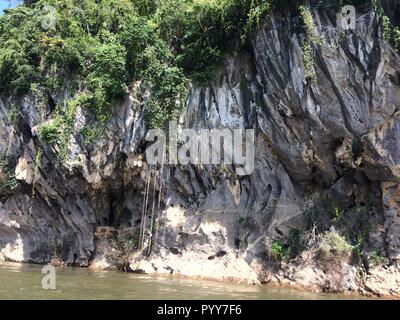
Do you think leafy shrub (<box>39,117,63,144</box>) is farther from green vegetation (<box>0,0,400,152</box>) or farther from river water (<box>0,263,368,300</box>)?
river water (<box>0,263,368,300</box>)

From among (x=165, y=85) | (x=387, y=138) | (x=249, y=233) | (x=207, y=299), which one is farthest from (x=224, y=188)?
(x=207, y=299)

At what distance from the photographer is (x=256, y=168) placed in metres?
15.3

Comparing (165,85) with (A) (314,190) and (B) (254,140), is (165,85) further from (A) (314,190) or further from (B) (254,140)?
(A) (314,190)

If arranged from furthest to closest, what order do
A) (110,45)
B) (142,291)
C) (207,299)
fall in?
1. (110,45)
2. (142,291)
3. (207,299)

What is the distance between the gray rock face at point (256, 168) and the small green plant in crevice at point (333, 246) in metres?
0.62

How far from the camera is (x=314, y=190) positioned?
14562mm

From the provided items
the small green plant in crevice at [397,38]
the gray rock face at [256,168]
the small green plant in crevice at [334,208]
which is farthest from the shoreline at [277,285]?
the small green plant in crevice at [397,38]

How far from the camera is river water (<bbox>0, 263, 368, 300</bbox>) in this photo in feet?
31.2

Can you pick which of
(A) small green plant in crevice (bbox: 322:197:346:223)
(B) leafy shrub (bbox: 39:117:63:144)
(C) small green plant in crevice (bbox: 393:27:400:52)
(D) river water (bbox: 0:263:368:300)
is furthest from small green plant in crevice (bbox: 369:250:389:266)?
(B) leafy shrub (bbox: 39:117:63:144)

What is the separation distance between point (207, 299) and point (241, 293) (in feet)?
5.50

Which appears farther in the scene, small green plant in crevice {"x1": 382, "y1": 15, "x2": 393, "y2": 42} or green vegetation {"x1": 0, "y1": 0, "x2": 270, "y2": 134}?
green vegetation {"x1": 0, "y1": 0, "x2": 270, "y2": 134}

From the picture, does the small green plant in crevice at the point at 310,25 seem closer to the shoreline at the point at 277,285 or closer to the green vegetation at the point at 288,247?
the green vegetation at the point at 288,247

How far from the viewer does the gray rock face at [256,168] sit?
12.9 meters

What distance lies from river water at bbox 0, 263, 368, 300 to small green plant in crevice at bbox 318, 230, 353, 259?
1.42 metres
